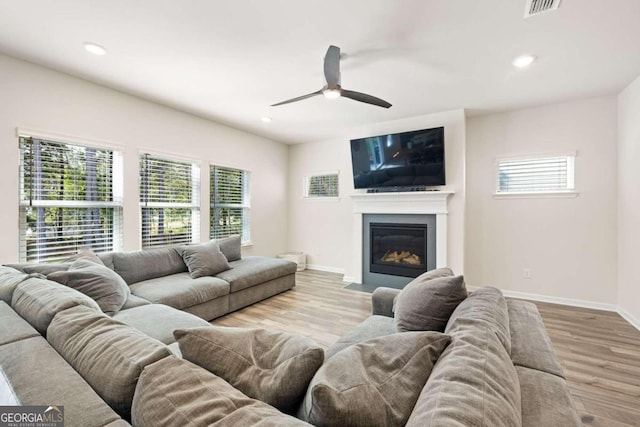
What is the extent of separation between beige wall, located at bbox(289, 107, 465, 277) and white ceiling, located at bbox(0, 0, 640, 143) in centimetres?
63

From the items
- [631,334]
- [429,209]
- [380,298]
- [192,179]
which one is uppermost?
[192,179]

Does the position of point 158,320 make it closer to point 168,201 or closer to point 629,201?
point 168,201

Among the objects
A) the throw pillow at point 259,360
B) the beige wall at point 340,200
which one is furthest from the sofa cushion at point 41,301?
the beige wall at point 340,200

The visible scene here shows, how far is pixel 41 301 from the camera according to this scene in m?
1.32

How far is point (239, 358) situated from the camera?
0.92 m

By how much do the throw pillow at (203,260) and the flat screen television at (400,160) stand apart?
2542 mm

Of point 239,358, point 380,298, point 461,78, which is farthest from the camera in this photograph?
point 461,78

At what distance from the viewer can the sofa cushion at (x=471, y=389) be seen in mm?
639

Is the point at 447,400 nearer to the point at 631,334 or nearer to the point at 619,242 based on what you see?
the point at 631,334

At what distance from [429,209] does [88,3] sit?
421cm

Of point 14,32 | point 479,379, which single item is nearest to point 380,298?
point 479,379

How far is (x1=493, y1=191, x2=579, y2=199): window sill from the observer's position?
12.2ft

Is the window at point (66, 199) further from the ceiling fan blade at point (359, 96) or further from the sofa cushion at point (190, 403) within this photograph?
the sofa cushion at point (190, 403)

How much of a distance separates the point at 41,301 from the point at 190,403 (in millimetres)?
1186
